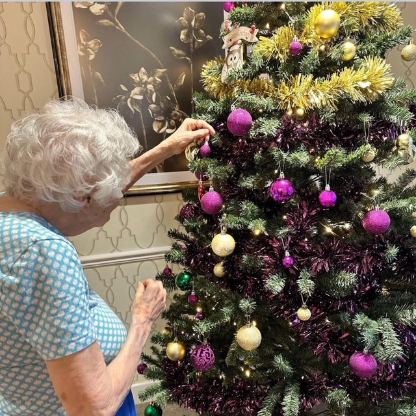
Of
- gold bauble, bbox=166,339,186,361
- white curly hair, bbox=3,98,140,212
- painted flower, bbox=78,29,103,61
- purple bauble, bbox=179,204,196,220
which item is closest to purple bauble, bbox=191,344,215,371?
gold bauble, bbox=166,339,186,361

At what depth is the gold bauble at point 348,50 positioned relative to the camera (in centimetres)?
99

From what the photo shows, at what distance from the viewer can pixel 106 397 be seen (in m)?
0.77

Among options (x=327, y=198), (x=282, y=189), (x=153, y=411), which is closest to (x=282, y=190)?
(x=282, y=189)

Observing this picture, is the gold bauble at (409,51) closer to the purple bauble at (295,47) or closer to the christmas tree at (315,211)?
the christmas tree at (315,211)

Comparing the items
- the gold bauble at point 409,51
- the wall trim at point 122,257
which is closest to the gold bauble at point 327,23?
the gold bauble at point 409,51

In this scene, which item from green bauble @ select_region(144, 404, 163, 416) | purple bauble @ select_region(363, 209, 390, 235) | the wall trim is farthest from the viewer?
the wall trim

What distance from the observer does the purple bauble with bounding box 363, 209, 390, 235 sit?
947mm

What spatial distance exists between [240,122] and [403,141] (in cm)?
43

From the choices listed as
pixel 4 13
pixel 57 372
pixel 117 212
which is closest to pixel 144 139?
pixel 117 212

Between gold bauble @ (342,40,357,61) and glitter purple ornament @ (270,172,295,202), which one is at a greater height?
gold bauble @ (342,40,357,61)

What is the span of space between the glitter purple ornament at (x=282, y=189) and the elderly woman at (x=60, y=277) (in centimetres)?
37

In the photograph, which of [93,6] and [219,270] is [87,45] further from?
[219,270]

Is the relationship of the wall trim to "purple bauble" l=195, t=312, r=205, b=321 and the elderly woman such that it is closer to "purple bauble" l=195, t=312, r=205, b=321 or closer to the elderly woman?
"purple bauble" l=195, t=312, r=205, b=321

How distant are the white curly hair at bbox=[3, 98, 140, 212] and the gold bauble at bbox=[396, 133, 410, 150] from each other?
714mm
